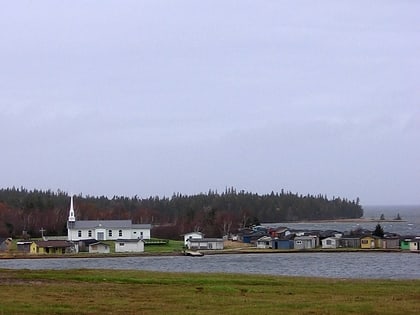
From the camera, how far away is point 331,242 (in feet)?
246

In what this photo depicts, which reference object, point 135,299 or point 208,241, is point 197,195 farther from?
point 135,299

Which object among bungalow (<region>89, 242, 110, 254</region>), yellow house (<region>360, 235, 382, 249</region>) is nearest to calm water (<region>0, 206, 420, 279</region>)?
yellow house (<region>360, 235, 382, 249</region>)

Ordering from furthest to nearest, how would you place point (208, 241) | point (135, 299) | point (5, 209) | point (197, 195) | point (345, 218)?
point (345, 218)
point (197, 195)
point (5, 209)
point (208, 241)
point (135, 299)

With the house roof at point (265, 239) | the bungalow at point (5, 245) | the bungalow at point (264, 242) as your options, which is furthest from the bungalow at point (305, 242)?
the bungalow at point (5, 245)

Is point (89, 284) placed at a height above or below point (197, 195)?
below

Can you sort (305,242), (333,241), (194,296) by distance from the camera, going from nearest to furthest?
(194,296), (333,241), (305,242)

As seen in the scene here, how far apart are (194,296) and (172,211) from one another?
122930mm

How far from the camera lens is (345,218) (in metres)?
196

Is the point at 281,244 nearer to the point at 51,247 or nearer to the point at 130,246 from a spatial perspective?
the point at 130,246

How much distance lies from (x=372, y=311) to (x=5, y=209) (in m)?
93.7

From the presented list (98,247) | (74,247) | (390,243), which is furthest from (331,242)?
(74,247)

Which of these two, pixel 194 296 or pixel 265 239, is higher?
pixel 265 239

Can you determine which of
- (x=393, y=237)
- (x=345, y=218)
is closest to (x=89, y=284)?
(x=393, y=237)

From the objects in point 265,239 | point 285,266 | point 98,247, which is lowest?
point 285,266
